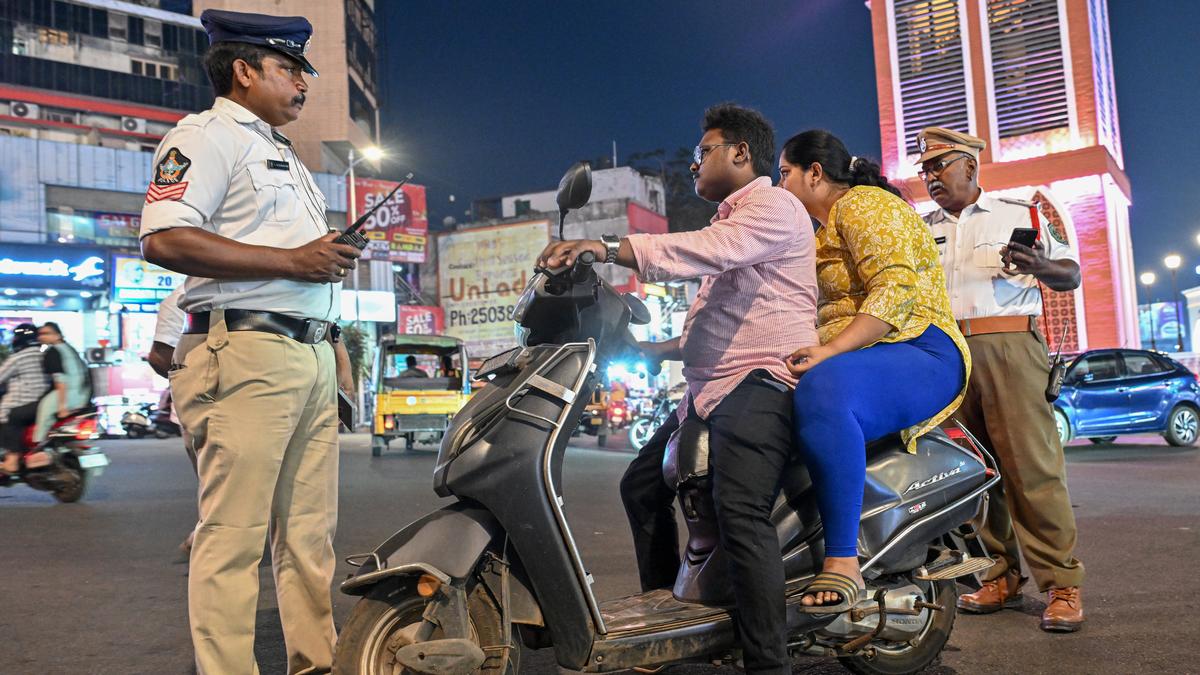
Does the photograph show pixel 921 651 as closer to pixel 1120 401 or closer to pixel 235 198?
pixel 235 198

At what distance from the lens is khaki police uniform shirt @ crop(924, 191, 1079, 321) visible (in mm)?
4156

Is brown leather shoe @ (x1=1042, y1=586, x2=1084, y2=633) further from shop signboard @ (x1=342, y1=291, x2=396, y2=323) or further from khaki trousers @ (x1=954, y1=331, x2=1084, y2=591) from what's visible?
shop signboard @ (x1=342, y1=291, x2=396, y2=323)

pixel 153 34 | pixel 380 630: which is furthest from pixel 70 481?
pixel 153 34

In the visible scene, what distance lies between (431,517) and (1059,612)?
2751 millimetres

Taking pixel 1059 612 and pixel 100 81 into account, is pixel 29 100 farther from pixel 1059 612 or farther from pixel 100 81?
pixel 1059 612

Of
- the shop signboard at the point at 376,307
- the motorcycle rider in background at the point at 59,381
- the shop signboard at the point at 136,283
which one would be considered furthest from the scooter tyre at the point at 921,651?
Answer: the shop signboard at the point at 376,307

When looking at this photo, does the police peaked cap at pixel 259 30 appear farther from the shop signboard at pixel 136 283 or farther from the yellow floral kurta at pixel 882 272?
the shop signboard at pixel 136 283

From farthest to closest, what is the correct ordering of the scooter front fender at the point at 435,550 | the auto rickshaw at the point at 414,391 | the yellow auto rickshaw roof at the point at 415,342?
1. the yellow auto rickshaw roof at the point at 415,342
2. the auto rickshaw at the point at 414,391
3. the scooter front fender at the point at 435,550

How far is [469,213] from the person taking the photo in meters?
51.9

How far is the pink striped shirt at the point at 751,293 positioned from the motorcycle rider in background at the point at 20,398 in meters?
8.01

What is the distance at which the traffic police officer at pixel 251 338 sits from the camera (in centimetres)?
246

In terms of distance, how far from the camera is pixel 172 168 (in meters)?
2.51

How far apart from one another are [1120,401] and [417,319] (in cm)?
3267

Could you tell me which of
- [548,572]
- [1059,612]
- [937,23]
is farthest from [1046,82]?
[548,572]
